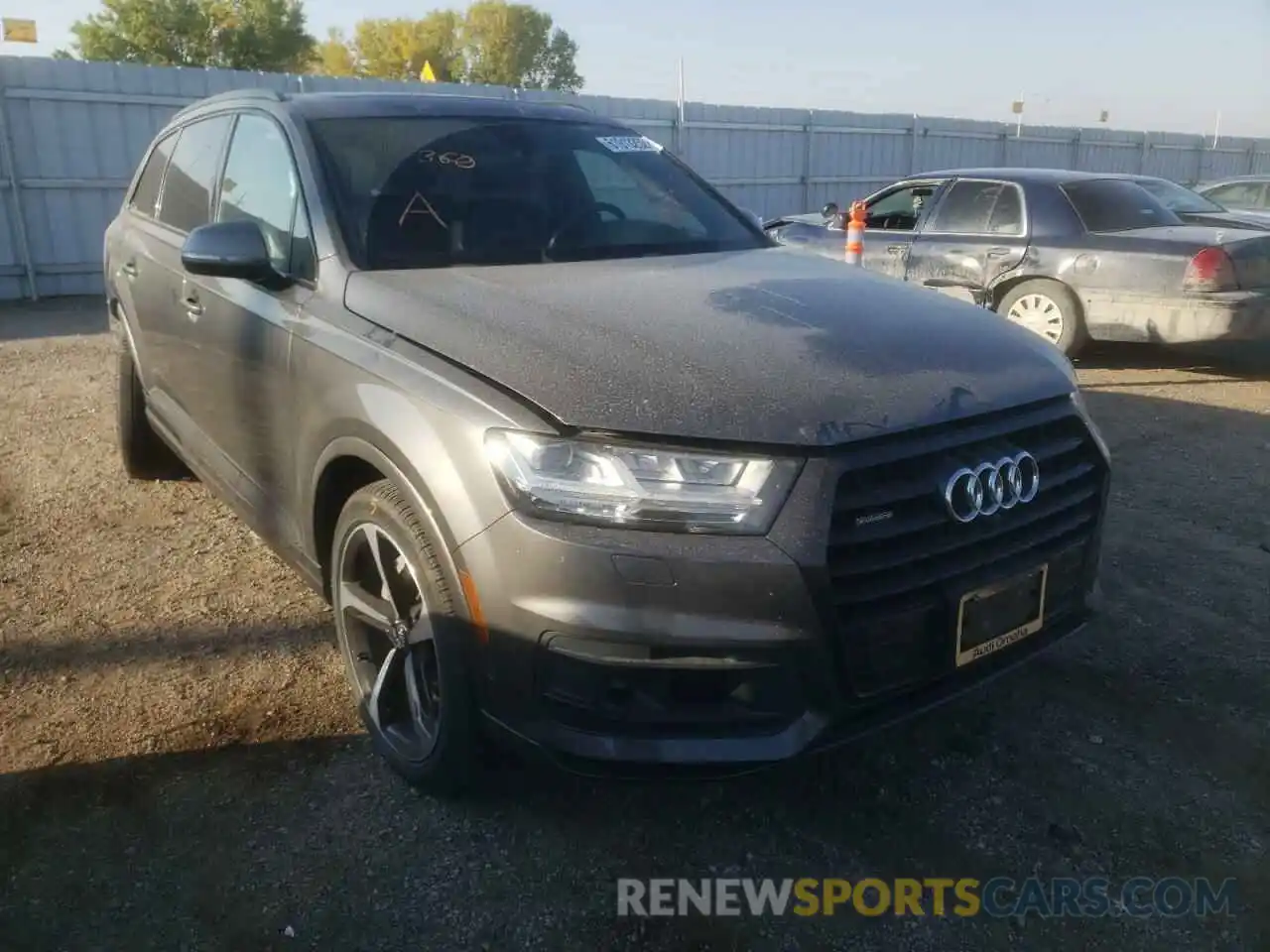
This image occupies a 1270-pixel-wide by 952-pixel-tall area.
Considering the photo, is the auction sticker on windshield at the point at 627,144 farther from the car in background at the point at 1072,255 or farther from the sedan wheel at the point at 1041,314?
the sedan wheel at the point at 1041,314

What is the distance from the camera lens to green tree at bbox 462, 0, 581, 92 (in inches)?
2921

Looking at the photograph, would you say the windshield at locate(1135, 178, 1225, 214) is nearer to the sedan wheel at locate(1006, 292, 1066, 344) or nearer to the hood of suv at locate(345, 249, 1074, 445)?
the sedan wheel at locate(1006, 292, 1066, 344)

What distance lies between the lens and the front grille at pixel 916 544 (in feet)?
6.97

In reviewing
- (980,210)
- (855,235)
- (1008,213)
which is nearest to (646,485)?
(855,235)

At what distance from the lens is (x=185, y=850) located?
2449 mm

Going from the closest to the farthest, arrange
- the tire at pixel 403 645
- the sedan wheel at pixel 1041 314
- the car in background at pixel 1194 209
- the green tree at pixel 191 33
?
the tire at pixel 403 645 < the sedan wheel at pixel 1041 314 < the car in background at pixel 1194 209 < the green tree at pixel 191 33

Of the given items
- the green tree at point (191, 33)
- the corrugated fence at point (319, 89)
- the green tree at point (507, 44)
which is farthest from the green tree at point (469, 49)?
the corrugated fence at point (319, 89)

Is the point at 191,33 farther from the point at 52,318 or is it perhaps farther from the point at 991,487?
the point at 991,487

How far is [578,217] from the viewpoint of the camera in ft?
11.2

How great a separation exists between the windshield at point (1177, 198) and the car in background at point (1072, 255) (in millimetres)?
520

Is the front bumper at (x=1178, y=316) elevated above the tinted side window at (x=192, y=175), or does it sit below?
below

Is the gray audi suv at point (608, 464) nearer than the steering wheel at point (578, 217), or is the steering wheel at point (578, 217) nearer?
the gray audi suv at point (608, 464)

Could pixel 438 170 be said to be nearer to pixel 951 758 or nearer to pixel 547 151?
pixel 547 151

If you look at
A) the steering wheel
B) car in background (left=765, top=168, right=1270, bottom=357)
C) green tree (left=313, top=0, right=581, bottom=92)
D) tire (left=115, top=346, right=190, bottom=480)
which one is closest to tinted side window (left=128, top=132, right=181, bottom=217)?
tire (left=115, top=346, right=190, bottom=480)
